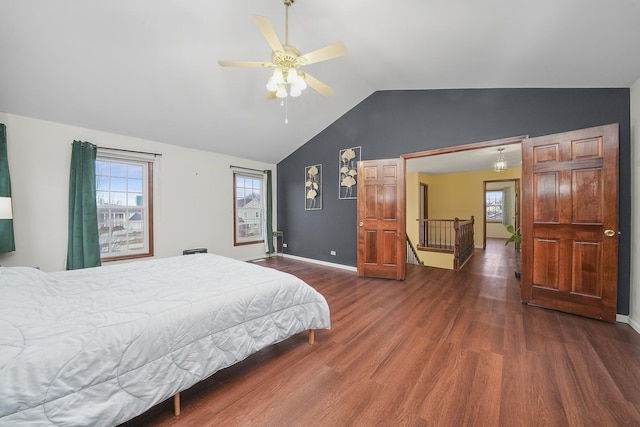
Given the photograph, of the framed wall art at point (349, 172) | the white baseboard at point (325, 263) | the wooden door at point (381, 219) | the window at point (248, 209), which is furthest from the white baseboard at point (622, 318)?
the window at point (248, 209)

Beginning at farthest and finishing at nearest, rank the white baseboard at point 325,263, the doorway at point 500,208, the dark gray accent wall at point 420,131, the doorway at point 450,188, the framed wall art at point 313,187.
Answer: the doorway at point 500,208
the doorway at point 450,188
the framed wall art at point 313,187
the white baseboard at point 325,263
the dark gray accent wall at point 420,131

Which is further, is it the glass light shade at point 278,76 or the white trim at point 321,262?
the white trim at point 321,262

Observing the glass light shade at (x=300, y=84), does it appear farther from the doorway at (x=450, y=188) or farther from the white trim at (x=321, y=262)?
the doorway at (x=450, y=188)

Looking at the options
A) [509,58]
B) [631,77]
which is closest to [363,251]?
[509,58]

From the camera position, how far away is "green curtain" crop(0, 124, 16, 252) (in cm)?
279

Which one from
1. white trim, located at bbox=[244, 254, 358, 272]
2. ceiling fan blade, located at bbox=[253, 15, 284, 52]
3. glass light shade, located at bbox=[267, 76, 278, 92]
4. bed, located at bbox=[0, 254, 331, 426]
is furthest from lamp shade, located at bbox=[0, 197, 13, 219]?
white trim, located at bbox=[244, 254, 358, 272]

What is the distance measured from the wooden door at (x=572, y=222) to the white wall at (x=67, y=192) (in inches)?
193

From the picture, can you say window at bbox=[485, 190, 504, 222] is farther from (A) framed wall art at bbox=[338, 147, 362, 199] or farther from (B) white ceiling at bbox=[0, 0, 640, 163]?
(B) white ceiling at bbox=[0, 0, 640, 163]

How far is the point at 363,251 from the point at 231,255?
2.83 m

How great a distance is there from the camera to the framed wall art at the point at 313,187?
5.12 meters

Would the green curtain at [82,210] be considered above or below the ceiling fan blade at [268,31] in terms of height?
below

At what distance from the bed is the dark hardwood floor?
23 cm

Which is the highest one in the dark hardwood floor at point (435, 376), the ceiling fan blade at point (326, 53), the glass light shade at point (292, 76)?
the ceiling fan blade at point (326, 53)

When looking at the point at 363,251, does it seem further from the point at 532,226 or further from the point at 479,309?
the point at 532,226
